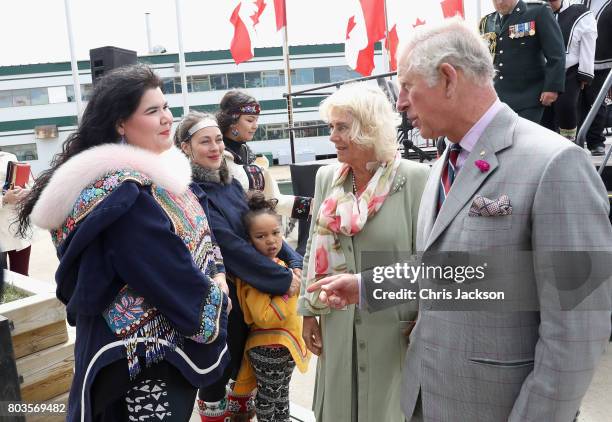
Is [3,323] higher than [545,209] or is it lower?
lower

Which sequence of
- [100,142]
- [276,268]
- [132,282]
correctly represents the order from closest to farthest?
[132,282] → [100,142] → [276,268]

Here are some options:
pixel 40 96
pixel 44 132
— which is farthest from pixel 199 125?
pixel 40 96

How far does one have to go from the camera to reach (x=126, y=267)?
5.63ft

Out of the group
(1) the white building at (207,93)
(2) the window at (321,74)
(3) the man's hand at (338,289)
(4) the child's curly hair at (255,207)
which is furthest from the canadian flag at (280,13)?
(2) the window at (321,74)

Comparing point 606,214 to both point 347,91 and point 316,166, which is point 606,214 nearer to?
point 347,91

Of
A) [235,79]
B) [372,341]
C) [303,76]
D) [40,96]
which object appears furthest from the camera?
[303,76]

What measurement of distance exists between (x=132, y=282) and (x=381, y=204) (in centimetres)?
104

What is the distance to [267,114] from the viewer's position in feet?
111

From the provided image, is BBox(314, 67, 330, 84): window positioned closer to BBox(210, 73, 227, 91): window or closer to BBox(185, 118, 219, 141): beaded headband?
BBox(210, 73, 227, 91): window

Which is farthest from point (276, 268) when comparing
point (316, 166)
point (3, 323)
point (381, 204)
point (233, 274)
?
point (316, 166)

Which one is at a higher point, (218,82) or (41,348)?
(218,82)

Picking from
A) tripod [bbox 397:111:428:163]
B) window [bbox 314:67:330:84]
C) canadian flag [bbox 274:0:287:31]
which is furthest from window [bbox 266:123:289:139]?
tripod [bbox 397:111:428:163]

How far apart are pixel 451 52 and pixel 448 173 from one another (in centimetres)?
39

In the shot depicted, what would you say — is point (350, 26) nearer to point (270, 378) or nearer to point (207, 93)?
point (270, 378)
